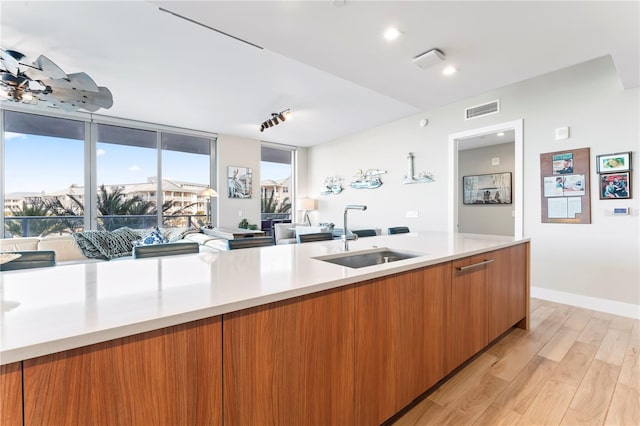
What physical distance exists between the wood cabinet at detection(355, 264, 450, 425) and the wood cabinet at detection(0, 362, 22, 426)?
1.01 metres

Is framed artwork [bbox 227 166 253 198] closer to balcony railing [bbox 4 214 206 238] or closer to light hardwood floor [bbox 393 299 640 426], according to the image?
balcony railing [bbox 4 214 206 238]

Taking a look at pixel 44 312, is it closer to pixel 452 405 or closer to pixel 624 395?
pixel 452 405

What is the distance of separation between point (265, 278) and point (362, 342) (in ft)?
1.69

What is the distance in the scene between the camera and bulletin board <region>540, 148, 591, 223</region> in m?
3.09

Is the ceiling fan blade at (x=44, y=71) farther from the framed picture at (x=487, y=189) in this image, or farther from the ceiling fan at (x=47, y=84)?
the framed picture at (x=487, y=189)

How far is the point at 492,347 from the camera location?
7.37ft

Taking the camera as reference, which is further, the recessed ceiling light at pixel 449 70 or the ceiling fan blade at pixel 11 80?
the recessed ceiling light at pixel 449 70

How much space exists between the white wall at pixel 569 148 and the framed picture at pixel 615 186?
53mm

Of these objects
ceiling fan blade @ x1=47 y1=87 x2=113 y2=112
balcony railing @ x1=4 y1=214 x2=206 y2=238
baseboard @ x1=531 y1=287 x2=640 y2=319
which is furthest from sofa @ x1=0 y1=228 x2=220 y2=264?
baseboard @ x1=531 y1=287 x2=640 y2=319

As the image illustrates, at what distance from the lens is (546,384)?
5.83ft

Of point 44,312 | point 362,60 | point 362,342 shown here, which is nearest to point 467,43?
point 362,60

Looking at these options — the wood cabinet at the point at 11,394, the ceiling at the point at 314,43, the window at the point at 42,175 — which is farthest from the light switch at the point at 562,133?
the window at the point at 42,175

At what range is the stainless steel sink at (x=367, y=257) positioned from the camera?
1.81 meters

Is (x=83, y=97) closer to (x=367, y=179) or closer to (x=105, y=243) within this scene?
(x=105, y=243)
